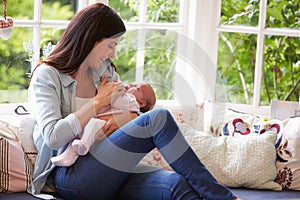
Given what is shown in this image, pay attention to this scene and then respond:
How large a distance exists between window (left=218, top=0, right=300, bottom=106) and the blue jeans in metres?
1.18

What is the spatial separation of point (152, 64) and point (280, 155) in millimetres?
1011

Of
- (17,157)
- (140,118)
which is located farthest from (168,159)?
(17,157)

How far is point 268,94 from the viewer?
4.10 m

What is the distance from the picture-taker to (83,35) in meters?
2.73

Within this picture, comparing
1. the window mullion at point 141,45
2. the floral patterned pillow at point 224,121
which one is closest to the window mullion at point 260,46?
the floral patterned pillow at point 224,121

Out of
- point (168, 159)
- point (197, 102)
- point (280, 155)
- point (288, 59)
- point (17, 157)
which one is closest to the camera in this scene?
point (168, 159)

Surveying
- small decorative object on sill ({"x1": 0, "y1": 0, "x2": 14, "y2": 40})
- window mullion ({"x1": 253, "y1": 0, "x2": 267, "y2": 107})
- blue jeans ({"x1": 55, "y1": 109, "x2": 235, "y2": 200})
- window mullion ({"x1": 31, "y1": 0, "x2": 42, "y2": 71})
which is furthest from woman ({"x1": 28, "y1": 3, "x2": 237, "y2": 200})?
window mullion ({"x1": 253, "y1": 0, "x2": 267, "y2": 107})

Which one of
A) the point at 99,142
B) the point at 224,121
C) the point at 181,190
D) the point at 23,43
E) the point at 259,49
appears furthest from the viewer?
the point at 259,49

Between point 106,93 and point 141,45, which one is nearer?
point 106,93

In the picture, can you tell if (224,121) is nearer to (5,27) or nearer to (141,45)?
(141,45)

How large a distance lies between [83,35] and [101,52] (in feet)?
0.37

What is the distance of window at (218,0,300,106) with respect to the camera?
3646 mm

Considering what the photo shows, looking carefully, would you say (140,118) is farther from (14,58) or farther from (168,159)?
(14,58)

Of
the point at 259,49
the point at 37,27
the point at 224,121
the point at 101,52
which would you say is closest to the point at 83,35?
the point at 101,52
